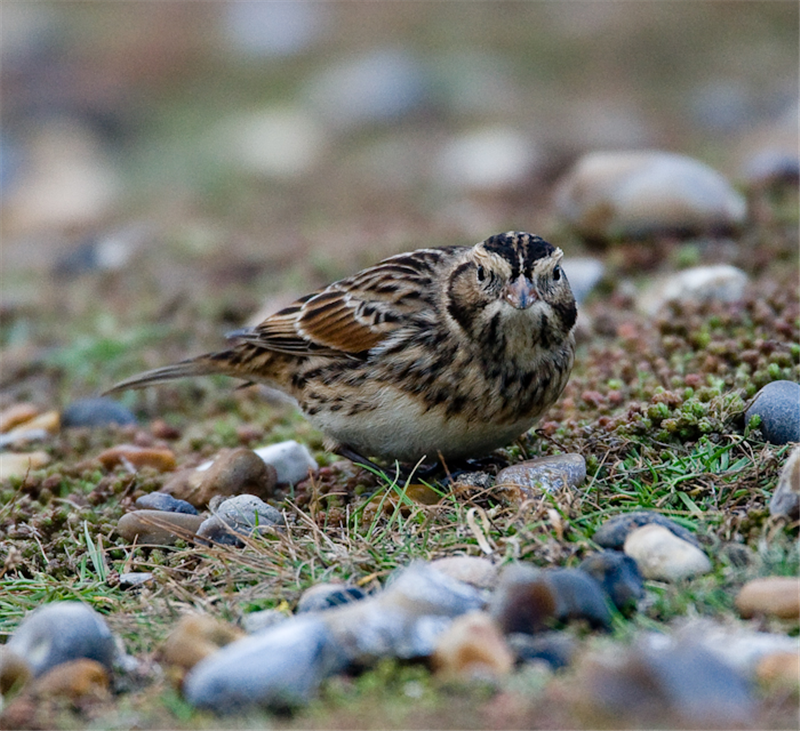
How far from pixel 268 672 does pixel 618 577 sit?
4.04 ft

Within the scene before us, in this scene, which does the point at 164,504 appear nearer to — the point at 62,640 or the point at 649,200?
the point at 62,640

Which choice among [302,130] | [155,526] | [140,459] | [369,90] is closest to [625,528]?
[155,526]

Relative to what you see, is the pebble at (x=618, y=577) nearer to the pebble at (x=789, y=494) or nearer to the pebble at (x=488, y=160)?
Result: the pebble at (x=789, y=494)

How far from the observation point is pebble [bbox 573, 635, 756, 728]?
3.14m

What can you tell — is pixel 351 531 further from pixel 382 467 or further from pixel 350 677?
pixel 350 677

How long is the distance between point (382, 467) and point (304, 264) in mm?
3947

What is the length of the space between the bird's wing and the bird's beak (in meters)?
0.58

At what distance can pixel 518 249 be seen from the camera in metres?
5.05

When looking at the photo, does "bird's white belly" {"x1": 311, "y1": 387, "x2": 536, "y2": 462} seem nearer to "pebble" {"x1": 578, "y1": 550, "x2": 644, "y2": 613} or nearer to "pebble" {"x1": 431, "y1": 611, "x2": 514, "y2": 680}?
"pebble" {"x1": 578, "y1": 550, "x2": 644, "y2": 613}

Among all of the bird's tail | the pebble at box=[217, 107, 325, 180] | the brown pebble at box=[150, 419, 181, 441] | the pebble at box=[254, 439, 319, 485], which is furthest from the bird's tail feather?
the pebble at box=[217, 107, 325, 180]

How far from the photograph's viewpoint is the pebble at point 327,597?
13.5ft

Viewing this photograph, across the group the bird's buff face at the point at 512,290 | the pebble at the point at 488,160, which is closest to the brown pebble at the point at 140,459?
the bird's buff face at the point at 512,290

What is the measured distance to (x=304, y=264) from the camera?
9586 mm

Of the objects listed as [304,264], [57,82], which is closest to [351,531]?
[304,264]
